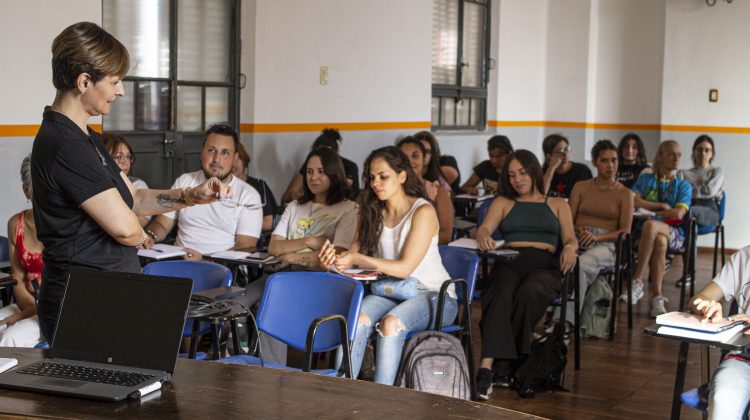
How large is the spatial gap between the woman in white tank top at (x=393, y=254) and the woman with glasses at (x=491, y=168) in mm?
3826

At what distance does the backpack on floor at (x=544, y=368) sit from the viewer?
496 centimetres

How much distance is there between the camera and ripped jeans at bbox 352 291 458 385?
4.21m

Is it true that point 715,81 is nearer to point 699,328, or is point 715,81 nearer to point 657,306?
point 657,306

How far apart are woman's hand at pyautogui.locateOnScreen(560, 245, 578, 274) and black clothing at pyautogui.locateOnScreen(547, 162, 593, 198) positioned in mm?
2859

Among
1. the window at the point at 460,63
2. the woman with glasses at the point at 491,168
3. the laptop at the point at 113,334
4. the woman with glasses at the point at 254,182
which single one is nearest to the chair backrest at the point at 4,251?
the woman with glasses at the point at 254,182

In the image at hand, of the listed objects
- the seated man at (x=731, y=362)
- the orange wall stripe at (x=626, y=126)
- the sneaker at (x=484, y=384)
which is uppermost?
the orange wall stripe at (x=626, y=126)

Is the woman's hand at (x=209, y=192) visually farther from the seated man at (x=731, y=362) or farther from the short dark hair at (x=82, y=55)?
the seated man at (x=731, y=362)

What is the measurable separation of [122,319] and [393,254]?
2.45 metres

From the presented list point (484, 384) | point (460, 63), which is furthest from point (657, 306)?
point (460, 63)

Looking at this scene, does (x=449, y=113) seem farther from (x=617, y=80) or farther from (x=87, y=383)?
(x=87, y=383)

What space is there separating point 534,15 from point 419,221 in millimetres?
8088

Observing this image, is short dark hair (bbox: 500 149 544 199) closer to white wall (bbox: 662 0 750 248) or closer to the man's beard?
the man's beard

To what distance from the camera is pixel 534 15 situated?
1207 cm

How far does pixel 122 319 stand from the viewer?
2.33 metres
